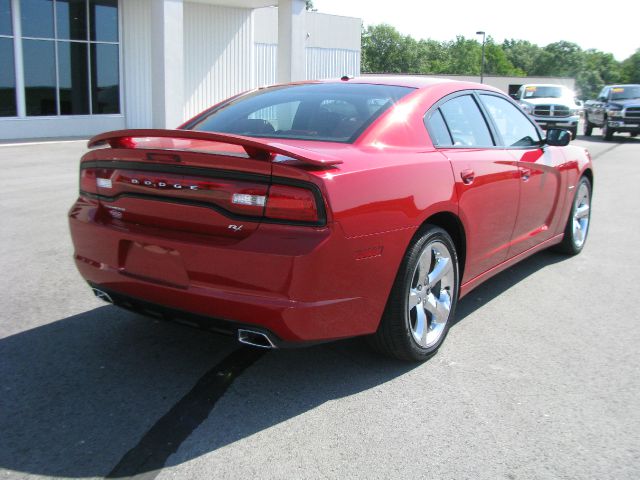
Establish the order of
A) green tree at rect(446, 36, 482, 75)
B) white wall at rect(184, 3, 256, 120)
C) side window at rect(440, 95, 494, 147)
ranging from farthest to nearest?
green tree at rect(446, 36, 482, 75) < white wall at rect(184, 3, 256, 120) < side window at rect(440, 95, 494, 147)

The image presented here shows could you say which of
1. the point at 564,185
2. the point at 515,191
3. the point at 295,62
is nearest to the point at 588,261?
the point at 564,185

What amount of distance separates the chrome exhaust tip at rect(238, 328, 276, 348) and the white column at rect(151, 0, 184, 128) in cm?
1555

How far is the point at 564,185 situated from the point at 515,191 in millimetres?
1295

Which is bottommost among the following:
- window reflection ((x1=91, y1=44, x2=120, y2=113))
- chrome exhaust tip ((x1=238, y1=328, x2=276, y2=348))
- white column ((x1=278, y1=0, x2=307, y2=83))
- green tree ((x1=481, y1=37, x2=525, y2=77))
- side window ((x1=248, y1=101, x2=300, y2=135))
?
chrome exhaust tip ((x1=238, y1=328, x2=276, y2=348))

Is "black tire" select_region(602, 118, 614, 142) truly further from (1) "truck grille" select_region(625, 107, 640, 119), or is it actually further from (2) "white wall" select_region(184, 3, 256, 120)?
(2) "white wall" select_region(184, 3, 256, 120)

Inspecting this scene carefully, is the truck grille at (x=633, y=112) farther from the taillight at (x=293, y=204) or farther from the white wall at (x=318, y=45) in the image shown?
the taillight at (x=293, y=204)

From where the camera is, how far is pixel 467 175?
160 inches

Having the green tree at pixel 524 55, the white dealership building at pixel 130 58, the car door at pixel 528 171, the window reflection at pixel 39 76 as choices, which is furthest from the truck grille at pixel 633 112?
the green tree at pixel 524 55

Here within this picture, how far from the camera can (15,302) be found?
15.5 feet

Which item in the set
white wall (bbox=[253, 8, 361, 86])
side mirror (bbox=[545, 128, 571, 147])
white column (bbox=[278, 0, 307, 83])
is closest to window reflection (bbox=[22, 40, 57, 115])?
white column (bbox=[278, 0, 307, 83])

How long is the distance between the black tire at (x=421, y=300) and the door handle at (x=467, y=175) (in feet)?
1.25

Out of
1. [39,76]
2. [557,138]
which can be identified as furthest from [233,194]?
[39,76]

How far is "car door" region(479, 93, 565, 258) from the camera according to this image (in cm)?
488

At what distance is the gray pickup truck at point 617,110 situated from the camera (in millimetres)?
23703
